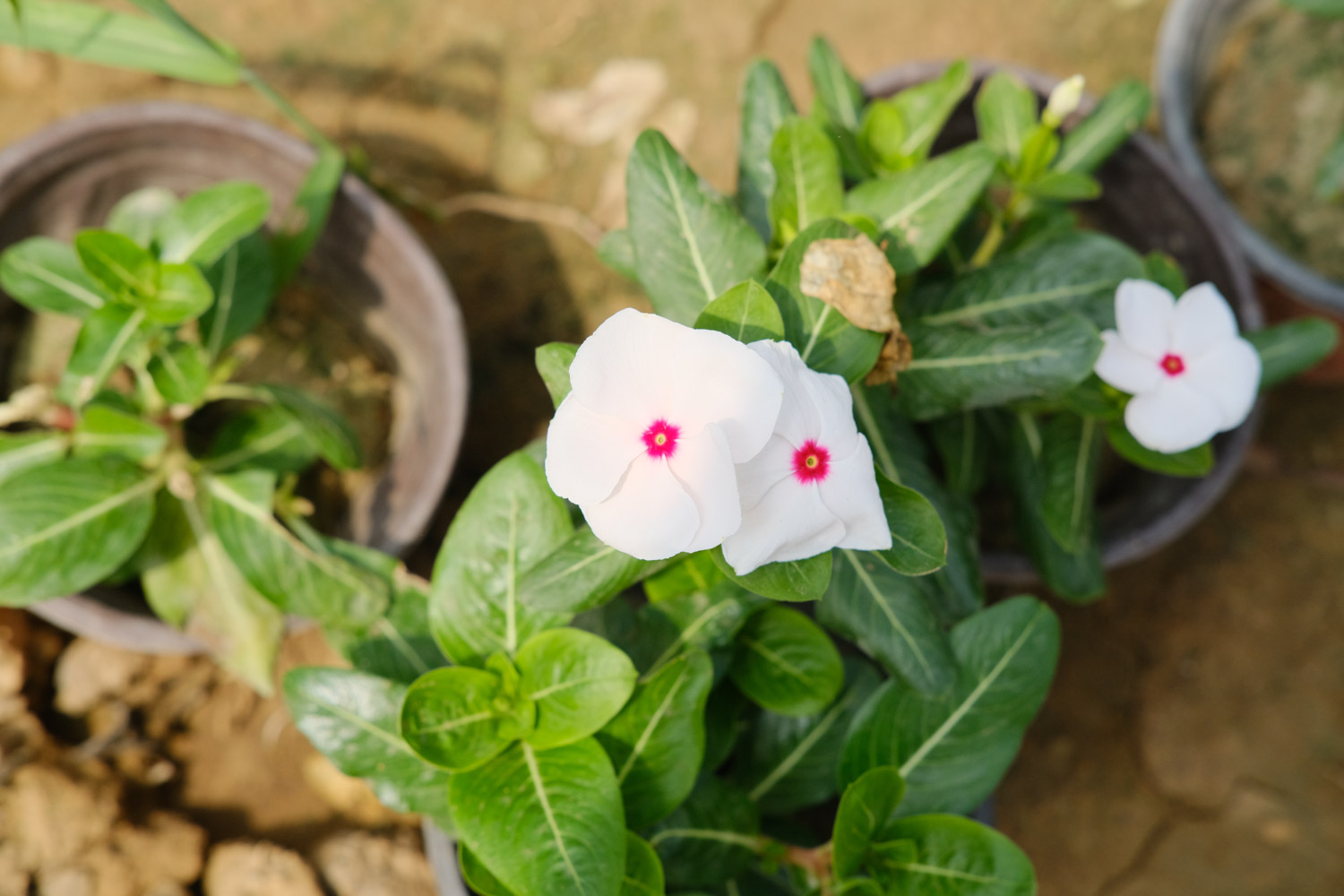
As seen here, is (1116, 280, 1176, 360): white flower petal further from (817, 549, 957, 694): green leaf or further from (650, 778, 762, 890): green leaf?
(650, 778, 762, 890): green leaf

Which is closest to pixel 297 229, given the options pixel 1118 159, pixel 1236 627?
pixel 1118 159

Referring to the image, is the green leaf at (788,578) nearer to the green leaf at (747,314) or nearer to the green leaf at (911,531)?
the green leaf at (911,531)

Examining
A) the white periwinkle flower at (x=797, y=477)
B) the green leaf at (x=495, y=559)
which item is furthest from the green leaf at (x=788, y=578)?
the green leaf at (x=495, y=559)

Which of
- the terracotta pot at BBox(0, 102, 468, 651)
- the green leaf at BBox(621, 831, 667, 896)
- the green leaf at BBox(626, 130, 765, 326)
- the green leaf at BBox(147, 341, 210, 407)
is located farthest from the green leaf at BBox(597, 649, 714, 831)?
the green leaf at BBox(147, 341, 210, 407)

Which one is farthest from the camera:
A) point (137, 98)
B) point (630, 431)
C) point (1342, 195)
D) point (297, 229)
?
point (137, 98)

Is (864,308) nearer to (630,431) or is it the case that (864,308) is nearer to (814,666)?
(630,431)

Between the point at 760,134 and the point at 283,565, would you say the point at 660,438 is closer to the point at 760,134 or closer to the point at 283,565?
the point at 760,134

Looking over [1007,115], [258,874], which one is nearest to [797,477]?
[1007,115]
